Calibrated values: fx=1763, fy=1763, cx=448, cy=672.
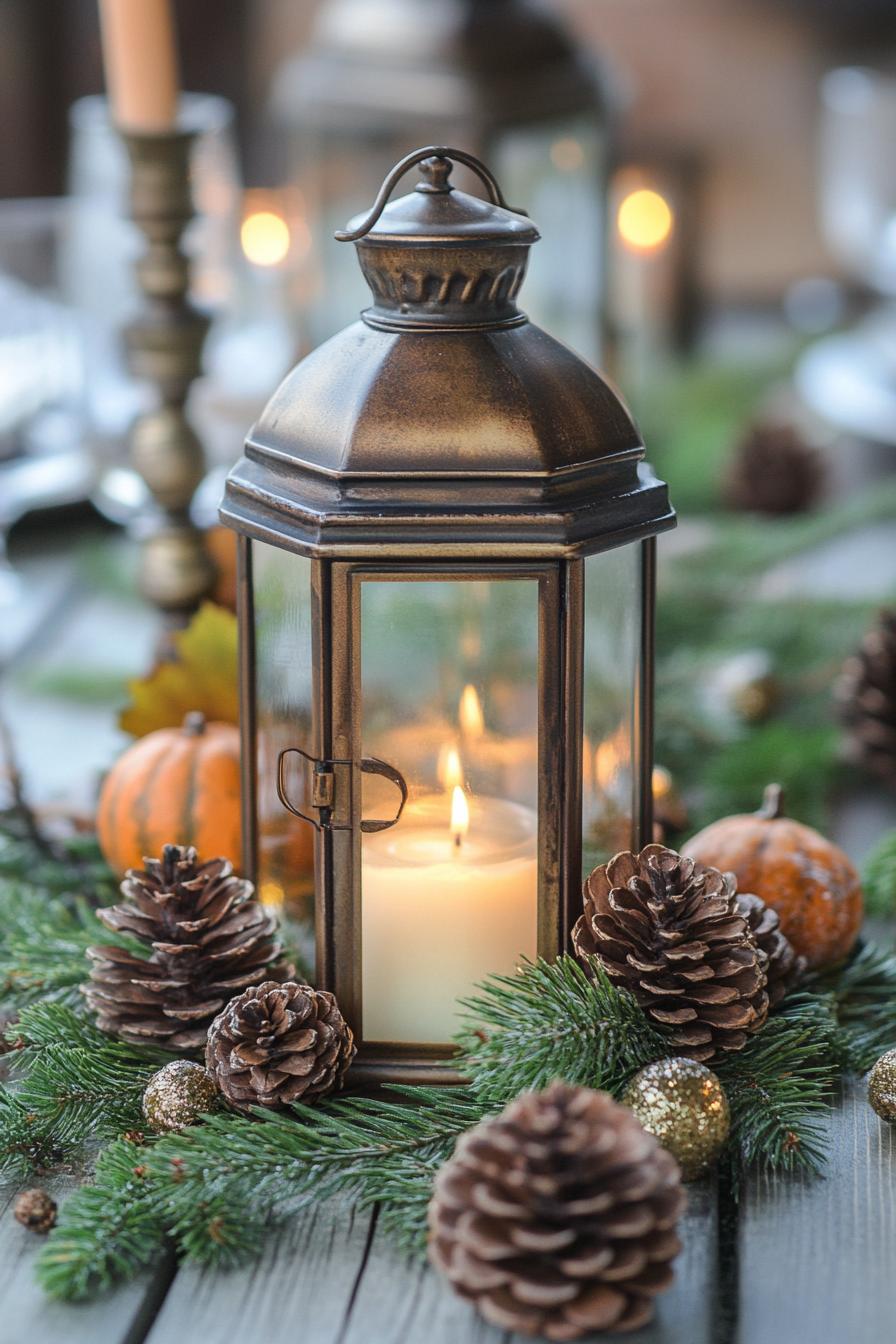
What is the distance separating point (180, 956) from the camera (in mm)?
792

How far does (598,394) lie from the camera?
0.76m

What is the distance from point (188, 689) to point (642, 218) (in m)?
1.72

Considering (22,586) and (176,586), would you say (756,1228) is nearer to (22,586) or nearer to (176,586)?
(176,586)

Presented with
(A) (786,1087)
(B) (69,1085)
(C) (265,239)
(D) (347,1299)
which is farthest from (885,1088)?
(C) (265,239)

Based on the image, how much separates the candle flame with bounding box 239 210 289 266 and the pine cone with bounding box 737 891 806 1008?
1.16 m

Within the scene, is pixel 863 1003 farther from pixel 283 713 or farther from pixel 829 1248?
pixel 283 713

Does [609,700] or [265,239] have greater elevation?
[265,239]

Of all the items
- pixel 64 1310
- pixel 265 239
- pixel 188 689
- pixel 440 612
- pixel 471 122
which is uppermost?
pixel 471 122

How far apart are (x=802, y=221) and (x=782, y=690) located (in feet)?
6.18

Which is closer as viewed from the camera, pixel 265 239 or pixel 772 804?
pixel 772 804

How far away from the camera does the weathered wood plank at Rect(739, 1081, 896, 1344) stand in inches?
25.3

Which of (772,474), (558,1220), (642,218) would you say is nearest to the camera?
(558,1220)

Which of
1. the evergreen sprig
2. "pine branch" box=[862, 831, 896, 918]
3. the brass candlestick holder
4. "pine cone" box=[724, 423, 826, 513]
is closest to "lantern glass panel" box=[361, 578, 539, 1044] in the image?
the evergreen sprig

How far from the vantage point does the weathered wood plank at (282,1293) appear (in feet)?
2.11
